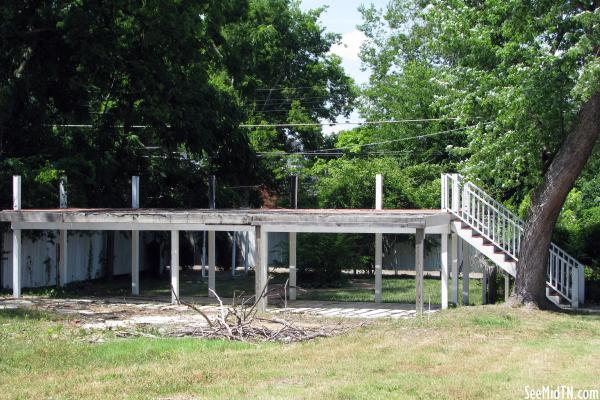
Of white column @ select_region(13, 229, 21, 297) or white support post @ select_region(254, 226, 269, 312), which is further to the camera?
white column @ select_region(13, 229, 21, 297)

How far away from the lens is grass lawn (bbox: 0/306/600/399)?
10.4 metres

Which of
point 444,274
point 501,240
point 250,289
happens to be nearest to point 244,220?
point 444,274

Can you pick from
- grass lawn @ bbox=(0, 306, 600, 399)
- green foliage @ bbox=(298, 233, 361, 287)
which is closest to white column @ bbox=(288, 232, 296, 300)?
green foliage @ bbox=(298, 233, 361, 287)

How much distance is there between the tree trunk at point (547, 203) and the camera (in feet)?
58.2

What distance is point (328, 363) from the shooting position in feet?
40.0

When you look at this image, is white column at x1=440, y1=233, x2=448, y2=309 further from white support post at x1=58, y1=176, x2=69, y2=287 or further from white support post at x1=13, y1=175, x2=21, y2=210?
white support post at x1=13, y1=175, x2=21, y2=210

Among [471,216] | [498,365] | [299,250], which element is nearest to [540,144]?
[471,216]

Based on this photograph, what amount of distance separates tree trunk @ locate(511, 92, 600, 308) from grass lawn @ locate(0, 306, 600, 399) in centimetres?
211

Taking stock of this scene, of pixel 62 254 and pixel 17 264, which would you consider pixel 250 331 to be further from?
pixel 62 254

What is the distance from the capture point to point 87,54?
84.7 ft

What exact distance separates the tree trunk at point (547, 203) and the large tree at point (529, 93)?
2cm

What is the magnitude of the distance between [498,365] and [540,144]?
829cm

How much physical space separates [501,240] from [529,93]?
4.79 meters

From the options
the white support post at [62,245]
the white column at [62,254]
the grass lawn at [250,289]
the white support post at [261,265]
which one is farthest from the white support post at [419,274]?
the white column at [62,254]
